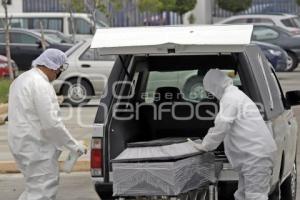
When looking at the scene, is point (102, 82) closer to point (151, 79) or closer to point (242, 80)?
point (151, 79)

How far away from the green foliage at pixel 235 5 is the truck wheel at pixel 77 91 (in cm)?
2655

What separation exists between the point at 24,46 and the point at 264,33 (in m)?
7.49

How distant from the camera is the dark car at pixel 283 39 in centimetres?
2719

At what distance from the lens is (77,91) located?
722 inches

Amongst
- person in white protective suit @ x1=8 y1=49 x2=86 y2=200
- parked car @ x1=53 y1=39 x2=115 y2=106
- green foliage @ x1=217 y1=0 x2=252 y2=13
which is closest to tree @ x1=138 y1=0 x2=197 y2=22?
green foliage @ x1=217 y1=0 x2=252 y2=13

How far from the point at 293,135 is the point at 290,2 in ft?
132

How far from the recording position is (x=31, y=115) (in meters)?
7.17

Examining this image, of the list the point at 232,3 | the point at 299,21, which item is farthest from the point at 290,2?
the point at 299,21

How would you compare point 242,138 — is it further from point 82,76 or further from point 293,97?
point 82,76

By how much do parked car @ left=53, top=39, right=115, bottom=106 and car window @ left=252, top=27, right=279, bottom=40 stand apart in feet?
32.7

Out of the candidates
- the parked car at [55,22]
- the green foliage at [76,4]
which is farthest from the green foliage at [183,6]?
the parked car at [55,22]

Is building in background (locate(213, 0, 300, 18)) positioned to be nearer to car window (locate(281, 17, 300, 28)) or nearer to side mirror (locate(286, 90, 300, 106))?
car window (locate(281, 17, 300, 28))

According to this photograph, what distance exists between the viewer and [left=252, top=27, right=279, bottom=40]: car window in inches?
1081

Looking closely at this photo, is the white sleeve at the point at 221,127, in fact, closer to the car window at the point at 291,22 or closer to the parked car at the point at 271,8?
the car window at the point at 291,22
